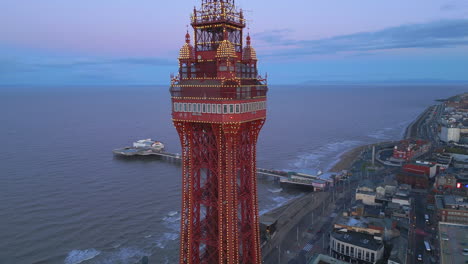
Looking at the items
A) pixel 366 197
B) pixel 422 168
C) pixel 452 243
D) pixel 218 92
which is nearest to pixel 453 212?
pixel 366 197

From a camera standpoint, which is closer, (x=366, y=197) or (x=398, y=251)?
(x=398, y=251)

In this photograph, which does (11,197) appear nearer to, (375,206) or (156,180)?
(156,180)

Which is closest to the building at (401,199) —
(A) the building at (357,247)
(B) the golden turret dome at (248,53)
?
(A) the building at (357,247)

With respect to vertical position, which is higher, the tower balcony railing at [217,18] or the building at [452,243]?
the tower balcony railing at [217,18]

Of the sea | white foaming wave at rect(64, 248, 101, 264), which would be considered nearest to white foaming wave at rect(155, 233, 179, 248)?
the sea

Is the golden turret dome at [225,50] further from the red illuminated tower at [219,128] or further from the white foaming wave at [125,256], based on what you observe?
the white foaming wave at [125,256]

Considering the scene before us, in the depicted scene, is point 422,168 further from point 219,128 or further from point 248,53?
point 219,128
